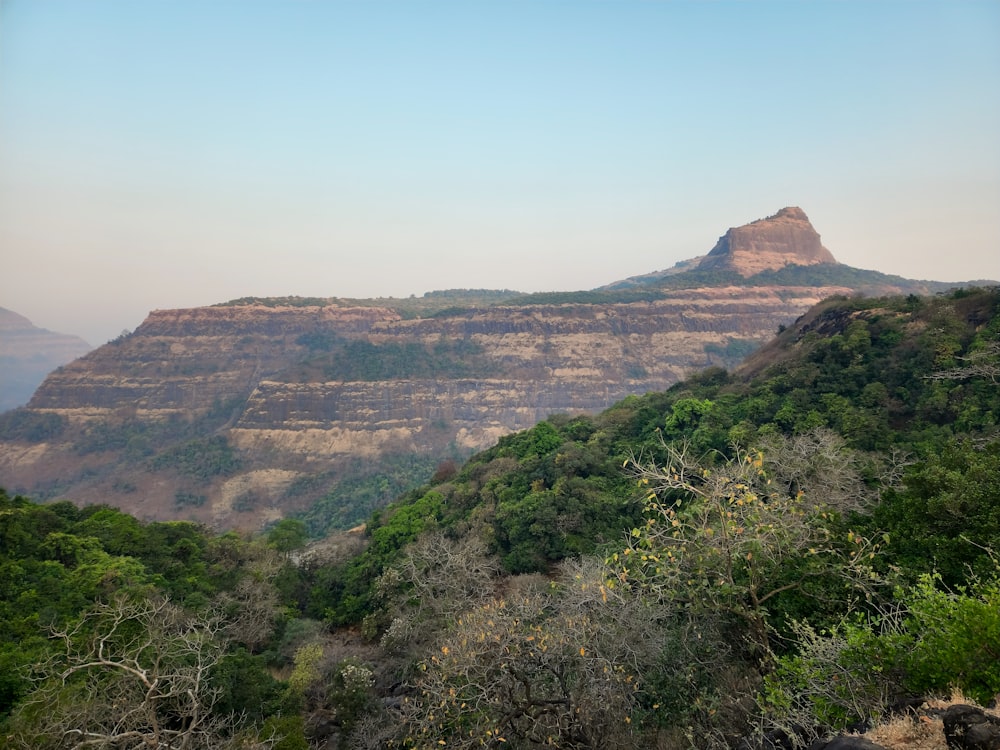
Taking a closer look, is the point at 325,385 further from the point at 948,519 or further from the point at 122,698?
the point at 948,519

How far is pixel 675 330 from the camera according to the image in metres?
111

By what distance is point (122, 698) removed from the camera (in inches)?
384

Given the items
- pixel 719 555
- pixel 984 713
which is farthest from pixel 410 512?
pixel 984 713

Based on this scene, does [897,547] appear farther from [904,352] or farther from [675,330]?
[675,330]

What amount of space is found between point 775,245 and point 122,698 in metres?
156

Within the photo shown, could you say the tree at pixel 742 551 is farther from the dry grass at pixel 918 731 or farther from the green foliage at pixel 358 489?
the green foliage at pixel 358 489

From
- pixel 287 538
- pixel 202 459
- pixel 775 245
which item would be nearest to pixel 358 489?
pixel 202 459

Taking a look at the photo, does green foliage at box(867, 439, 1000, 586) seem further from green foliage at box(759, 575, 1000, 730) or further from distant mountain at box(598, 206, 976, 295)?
distant mountain at box(598, 206, 976, 295)

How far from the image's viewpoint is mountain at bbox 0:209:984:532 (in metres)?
77.6

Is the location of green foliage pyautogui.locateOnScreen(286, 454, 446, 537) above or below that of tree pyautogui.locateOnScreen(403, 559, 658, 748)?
below

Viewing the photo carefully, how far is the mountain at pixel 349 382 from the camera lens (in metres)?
77.6

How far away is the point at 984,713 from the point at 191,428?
390 feet

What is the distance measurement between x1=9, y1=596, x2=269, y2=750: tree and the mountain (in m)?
51.8

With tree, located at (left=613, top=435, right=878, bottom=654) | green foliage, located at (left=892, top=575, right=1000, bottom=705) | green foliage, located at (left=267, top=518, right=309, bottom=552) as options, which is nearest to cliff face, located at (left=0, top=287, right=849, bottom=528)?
green foliage, located at (left=267, top=518, right=309, bottom=552)
